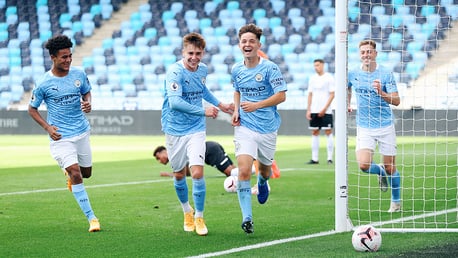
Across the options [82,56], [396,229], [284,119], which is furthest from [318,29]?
[396,229]

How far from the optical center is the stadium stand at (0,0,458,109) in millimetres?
31234

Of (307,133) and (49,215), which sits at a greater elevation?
Answer: (49,215)

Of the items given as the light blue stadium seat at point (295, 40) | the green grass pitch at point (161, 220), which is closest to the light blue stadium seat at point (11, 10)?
the light blue stadium seat at point (295, 40)

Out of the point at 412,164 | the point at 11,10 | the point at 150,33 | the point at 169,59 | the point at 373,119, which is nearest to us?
the point at 373,119

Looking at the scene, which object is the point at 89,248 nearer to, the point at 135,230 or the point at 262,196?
the point at 135,230

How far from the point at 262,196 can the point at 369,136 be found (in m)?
1.45

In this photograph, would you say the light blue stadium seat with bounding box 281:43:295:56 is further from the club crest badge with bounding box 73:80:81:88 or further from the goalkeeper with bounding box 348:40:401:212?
the club crest badge with bounding box 73:80:81:88

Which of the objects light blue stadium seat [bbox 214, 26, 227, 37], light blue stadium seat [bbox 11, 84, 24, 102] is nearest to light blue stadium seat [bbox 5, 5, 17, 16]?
light blue stadium seat [bbox 11, 84, 24, 102]

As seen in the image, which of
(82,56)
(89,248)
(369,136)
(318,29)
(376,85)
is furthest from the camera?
(82,56)

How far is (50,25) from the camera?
36.0 meters

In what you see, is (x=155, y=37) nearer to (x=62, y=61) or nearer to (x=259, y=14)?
(x=259, y=14)

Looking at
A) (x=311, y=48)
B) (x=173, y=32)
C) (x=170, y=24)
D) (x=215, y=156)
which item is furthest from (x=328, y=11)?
(x=215, y=156)

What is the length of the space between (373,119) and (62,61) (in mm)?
3599

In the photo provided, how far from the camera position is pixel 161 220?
30.5ft
